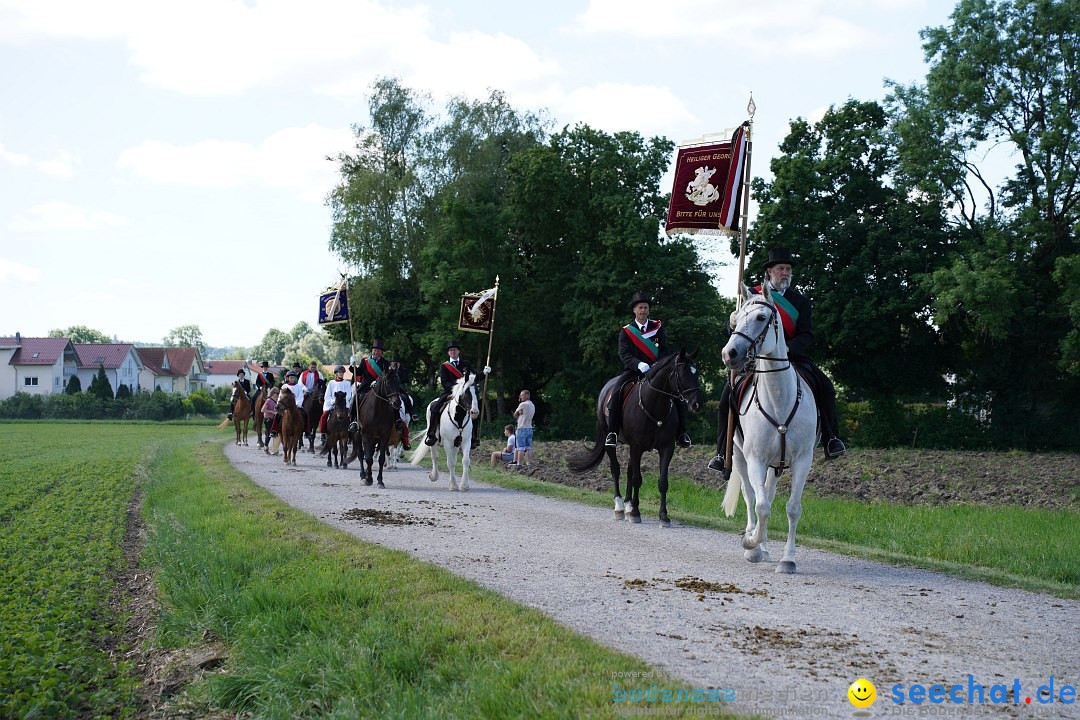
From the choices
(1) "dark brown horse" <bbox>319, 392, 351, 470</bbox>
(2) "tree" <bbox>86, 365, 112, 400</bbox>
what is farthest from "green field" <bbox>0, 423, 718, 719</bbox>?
(2) "tree" <bbox>86, 365, 112, 400</bbox>

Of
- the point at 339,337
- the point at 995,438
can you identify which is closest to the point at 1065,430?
the point at 995,438

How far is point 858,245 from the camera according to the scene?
126 ft

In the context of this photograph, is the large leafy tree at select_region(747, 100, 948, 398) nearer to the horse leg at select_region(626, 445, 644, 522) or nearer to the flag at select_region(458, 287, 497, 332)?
the flag at select_region(458, 287, 497, 332)

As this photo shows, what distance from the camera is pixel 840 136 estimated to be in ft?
131

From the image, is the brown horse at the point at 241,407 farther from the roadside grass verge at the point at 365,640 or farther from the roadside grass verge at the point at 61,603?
the roadside grass verge at the point at 365,640

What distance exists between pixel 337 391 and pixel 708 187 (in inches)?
482

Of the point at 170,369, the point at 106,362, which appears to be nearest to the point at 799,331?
the point at 106,362

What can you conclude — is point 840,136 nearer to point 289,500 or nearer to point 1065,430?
point 1065,430

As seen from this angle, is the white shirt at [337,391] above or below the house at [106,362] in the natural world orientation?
below

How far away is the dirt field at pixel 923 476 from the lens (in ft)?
56.4

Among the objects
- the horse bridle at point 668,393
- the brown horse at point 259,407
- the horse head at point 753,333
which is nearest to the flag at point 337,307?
the brown horse at point 259,407

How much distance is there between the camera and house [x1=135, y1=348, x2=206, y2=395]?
414 feet

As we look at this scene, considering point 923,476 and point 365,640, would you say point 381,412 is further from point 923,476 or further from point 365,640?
point 365,640

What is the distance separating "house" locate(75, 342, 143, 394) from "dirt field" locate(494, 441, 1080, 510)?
310ft
